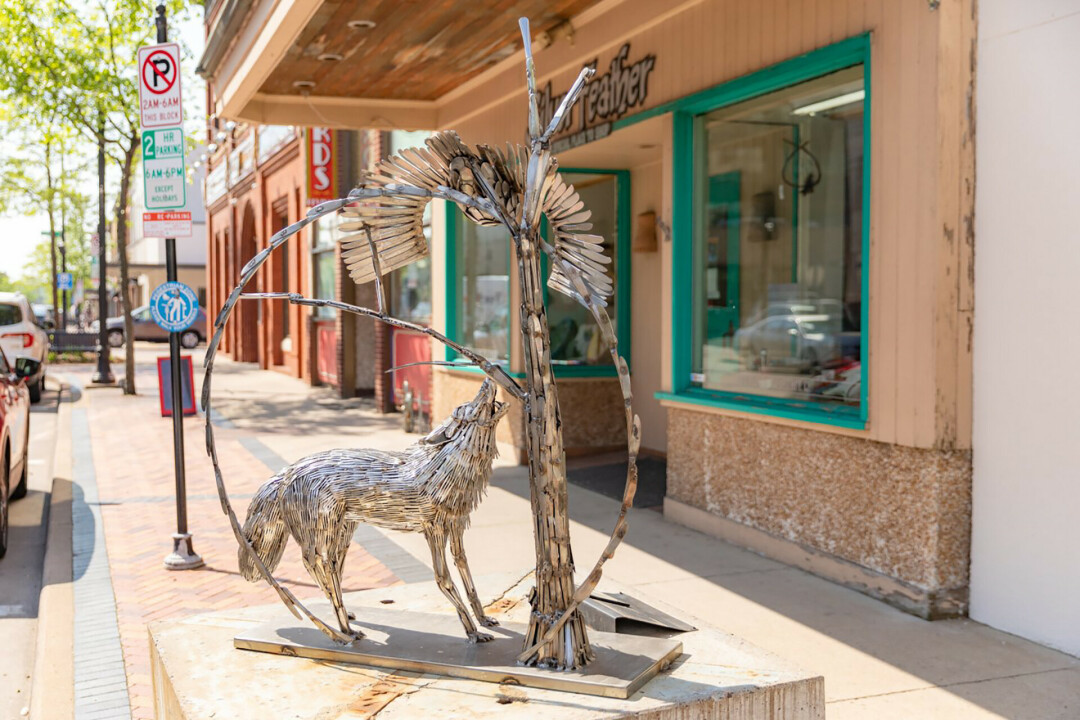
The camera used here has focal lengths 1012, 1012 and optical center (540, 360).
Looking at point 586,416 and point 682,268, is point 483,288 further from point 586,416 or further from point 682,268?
point 682,268

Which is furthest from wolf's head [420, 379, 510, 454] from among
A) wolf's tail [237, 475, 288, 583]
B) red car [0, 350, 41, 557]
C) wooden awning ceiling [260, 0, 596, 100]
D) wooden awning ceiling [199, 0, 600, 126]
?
red car [0, 350, 41, 557]

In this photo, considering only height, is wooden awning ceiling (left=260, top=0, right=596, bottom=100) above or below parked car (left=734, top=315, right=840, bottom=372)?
above

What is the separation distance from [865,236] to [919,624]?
7.00 ft

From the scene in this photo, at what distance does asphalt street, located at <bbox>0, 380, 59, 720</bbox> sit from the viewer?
5.09m

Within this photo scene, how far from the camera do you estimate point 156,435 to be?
42.3ft

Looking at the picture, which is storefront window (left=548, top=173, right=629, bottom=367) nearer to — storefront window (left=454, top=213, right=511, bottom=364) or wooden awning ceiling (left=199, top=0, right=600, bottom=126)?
storefront window (left=454, top=213, right=511, bottom=364)

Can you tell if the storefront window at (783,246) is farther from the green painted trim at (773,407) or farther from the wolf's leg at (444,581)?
the wolf's leg at (444,581)

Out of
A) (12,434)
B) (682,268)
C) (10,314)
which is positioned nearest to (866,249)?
(682,268)

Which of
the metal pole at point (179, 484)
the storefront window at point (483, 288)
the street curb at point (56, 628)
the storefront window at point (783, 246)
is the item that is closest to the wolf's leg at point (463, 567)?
the street curb at point (56, 628)

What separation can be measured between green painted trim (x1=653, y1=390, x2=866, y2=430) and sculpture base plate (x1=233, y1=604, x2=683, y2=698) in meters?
2.85

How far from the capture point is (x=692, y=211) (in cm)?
759

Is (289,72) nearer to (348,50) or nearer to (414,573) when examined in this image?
(348,50)

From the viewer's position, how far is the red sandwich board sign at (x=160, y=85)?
6.86 meters

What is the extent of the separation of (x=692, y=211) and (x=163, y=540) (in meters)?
4.58
